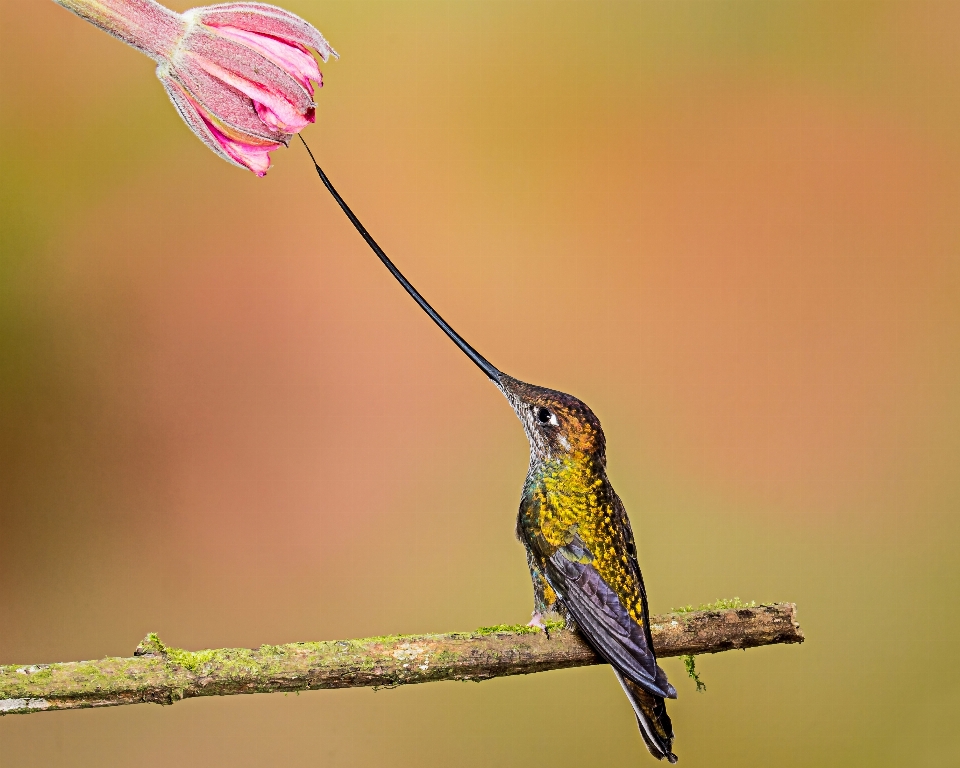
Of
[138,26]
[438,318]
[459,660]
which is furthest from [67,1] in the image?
[459,660]

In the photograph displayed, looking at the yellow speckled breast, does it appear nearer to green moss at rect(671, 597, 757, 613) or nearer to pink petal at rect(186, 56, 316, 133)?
green moss at rect(671, 597, 757, 613)

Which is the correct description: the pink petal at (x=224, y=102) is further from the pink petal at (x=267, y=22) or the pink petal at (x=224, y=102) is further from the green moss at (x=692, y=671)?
the green moss at (x=692, y=671)

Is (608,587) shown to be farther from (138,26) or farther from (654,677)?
(138,26)

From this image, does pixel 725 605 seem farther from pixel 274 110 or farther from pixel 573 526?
pixel 274 110

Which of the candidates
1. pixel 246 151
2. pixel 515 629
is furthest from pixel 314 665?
pixel 246 151

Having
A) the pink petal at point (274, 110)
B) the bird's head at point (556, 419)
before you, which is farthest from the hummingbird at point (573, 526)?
the pink petal at point (274, 110)

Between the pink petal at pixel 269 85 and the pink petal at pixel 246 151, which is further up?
the pink petal at pixel 269 85
